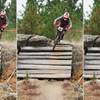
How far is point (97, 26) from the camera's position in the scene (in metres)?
3.69

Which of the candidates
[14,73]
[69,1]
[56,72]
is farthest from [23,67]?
[69,1]

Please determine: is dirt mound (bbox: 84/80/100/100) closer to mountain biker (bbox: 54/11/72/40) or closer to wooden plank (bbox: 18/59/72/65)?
wooden plank (bbox: 18/59/72/65)

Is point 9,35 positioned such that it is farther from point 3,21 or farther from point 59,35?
point 59,35

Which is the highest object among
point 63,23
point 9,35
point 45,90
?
point 63,23

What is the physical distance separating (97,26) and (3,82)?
107cm

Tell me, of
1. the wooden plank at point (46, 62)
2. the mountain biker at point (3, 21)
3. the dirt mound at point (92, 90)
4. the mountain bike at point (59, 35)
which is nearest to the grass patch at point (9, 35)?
the mountain biker at point (3, 21)

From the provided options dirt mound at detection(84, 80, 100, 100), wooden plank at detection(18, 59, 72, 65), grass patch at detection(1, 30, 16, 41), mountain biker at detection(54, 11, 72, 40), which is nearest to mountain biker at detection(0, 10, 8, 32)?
grass patch at detection(1, 30, 16, 41)

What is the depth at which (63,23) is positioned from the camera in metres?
3.71

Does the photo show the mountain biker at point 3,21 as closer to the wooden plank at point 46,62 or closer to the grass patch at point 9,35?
the grass patch at point 9,35

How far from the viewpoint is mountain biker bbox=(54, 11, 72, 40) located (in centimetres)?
368

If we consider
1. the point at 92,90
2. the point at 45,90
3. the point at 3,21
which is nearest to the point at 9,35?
the point at 3,21

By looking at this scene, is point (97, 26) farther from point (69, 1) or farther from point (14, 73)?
point (14, 73)

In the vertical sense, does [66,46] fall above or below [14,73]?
above

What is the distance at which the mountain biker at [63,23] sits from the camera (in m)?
3.68
